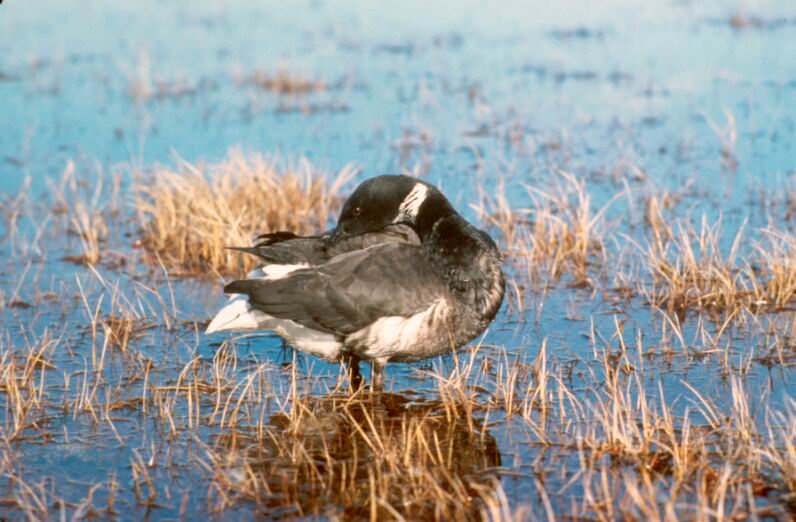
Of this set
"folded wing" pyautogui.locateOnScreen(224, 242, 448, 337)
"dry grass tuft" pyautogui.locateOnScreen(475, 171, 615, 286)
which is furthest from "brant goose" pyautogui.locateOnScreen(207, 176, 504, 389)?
"dry grass tuft" pyautogui.locateOnScreen(475, 171, 615, 286)

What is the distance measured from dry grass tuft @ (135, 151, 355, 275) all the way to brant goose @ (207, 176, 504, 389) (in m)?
2.01

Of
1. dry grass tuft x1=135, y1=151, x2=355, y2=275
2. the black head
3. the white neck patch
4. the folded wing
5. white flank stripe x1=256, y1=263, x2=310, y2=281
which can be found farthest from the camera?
dry grass tuft x1=135, y1=151, x2=355, y2=275

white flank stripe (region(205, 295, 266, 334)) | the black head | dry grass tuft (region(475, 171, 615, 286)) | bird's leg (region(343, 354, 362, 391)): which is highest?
the black head

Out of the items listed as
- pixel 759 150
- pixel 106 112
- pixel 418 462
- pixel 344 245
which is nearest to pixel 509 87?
pixel 759 150

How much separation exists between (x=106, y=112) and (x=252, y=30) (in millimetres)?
6297

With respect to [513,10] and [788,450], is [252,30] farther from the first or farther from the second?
[788,450]

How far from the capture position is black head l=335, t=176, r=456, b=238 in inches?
231

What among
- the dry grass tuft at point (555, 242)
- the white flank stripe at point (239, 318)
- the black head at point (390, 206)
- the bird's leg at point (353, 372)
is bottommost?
the bird's leg at point (353, 372)

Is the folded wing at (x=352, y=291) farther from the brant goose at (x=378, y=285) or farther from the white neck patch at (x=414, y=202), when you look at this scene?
the white neck patch at (x=414, y=202)

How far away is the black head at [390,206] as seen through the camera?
19.2 ft

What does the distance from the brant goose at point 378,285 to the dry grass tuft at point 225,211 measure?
201cm

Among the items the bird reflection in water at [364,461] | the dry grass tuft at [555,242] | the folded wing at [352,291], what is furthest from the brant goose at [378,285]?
the dry grass tuft at [555,242]

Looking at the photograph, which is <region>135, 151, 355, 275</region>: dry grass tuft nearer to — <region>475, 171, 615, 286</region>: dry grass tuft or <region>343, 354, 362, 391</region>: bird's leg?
<region>475, 171, 615, 286</region>: dry grass tuft

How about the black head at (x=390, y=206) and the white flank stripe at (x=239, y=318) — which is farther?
the black head at (x=390, y=206)
